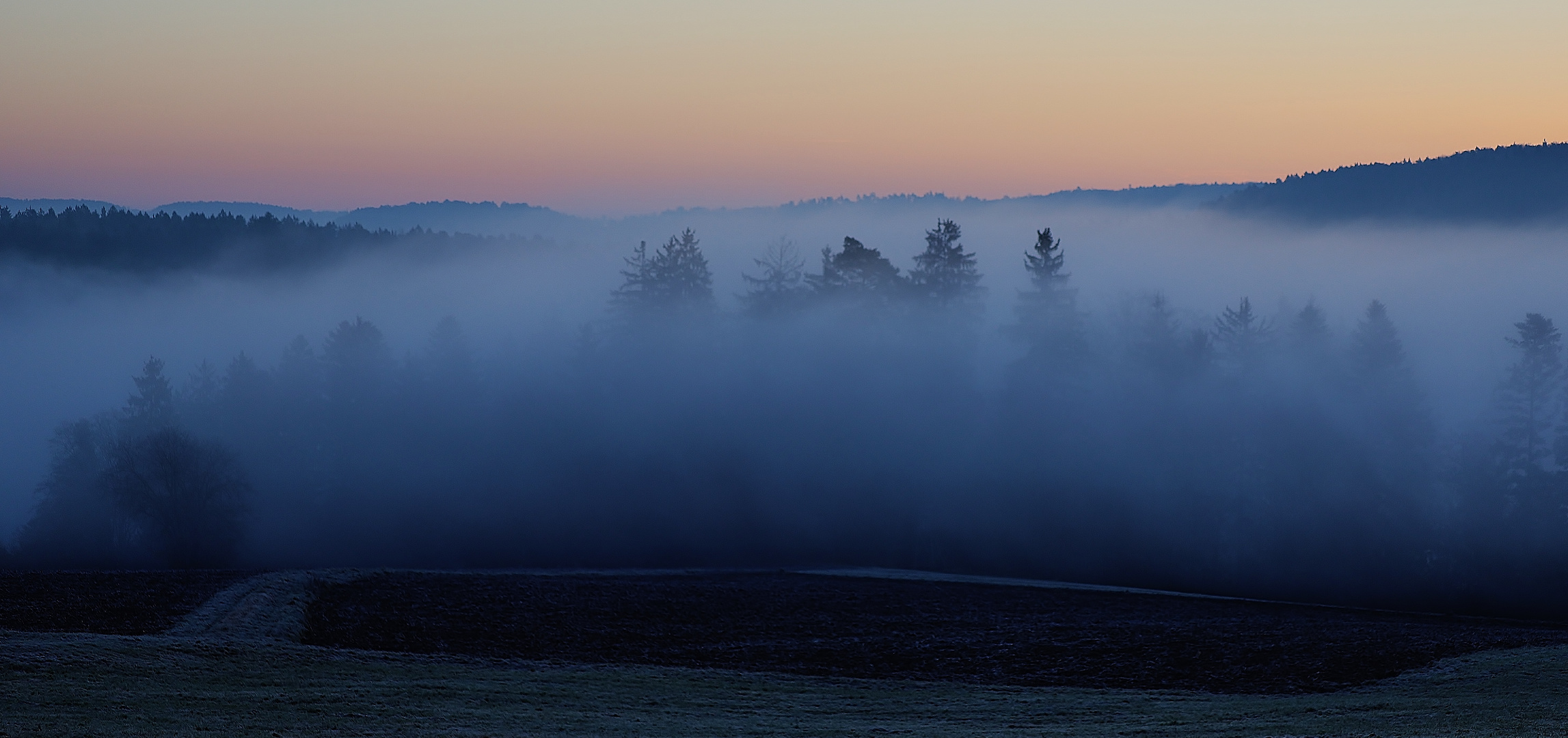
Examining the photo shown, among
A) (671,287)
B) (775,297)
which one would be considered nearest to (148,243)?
(671,287)

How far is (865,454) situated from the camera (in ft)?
266

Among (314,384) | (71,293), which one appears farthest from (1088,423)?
(71,293)

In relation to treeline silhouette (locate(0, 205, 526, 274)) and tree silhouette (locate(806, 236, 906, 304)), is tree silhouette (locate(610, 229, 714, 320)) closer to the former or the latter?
tree silhouette (locate(806, 236, 906, 304))

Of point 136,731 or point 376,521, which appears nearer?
point 136,731

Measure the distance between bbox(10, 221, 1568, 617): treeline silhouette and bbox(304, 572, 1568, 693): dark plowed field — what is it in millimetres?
18721

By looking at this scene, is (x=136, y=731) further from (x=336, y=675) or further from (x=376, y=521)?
(x=376, y=521)

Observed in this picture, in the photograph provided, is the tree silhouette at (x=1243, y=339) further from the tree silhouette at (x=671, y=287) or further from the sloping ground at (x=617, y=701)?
the sloping ground at (x=617, y=701)

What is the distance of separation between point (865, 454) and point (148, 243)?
145503 mm

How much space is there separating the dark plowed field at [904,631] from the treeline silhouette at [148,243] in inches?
6166

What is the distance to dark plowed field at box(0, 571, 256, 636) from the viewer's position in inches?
1254

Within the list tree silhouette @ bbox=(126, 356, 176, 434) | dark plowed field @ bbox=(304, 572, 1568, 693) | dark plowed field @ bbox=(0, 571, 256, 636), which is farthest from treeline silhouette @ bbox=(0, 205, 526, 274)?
dark plowed field @ bbox=(304, 572, 1568, 693)

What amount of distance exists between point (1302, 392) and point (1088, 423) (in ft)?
43.0

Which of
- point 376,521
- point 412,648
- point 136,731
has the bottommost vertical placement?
point 376,521

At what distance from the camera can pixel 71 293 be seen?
554 feet
